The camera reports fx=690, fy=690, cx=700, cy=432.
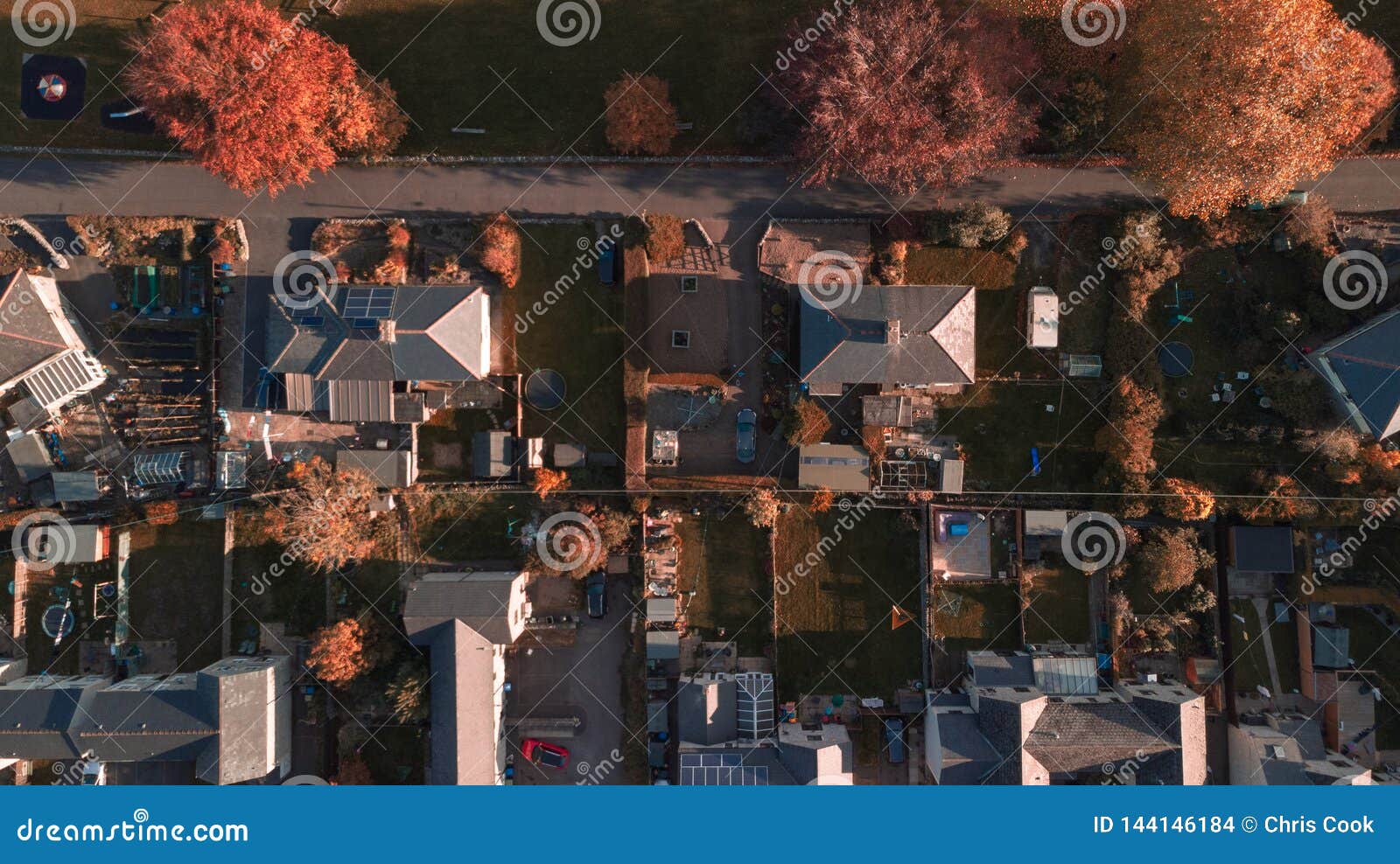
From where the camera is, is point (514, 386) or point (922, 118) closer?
point (922, 118)

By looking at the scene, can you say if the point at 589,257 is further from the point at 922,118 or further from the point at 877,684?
the point at 877,684

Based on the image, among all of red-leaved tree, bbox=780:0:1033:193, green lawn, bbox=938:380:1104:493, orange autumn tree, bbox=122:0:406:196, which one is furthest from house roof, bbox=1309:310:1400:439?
orange autumn tree, bbox=122:0:406:196

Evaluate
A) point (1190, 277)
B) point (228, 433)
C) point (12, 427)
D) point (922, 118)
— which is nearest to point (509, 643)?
point (228, 433)

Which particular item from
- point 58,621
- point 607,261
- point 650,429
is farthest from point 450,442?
point 58,621

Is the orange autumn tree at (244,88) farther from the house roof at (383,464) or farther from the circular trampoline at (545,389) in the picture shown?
the circular trampoline at (545,389)

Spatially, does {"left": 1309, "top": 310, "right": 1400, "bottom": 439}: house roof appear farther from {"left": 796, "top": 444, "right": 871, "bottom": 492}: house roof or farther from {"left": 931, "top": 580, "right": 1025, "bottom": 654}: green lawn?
{"left": 796, "top": 444, "right": 871, "bottom": 492}: house roof

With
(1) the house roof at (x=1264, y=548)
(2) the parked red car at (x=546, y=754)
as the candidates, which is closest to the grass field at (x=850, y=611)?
(2) the parked red car at (x=546, y=754)
